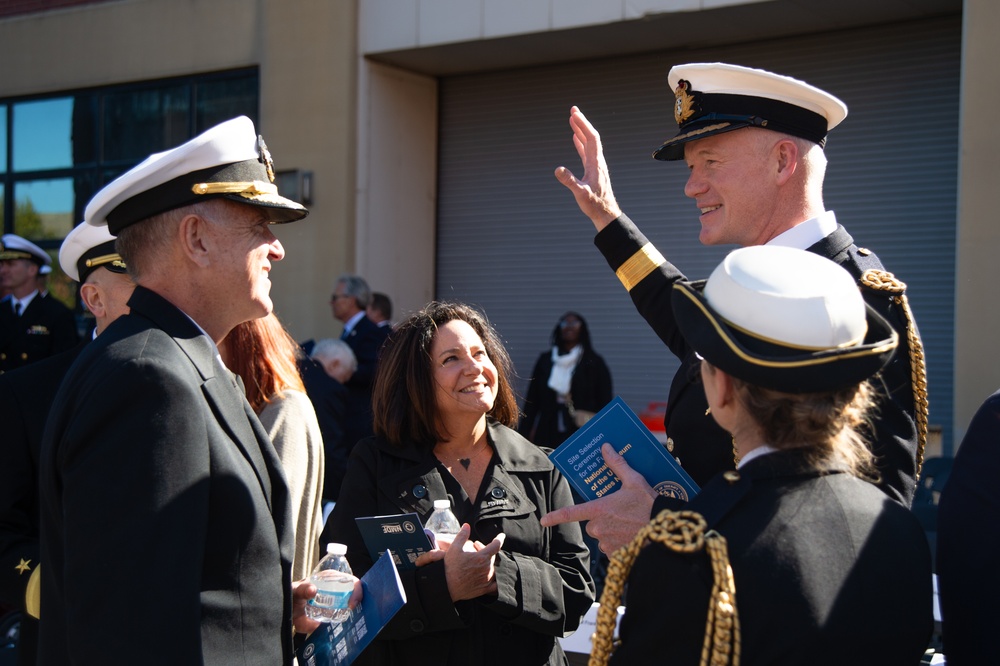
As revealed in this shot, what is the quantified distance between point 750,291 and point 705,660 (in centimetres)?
65

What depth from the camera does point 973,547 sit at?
2.07 m

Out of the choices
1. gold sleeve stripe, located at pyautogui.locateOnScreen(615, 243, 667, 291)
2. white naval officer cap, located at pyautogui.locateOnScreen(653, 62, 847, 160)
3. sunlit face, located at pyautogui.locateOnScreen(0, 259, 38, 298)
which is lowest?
sunlit face, located at pyautogui.locateOnScreen(0, 259, 38, 298)

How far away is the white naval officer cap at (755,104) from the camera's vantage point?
280cm

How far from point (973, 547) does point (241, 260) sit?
164 cm

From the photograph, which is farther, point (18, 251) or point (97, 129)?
point (97, 129)

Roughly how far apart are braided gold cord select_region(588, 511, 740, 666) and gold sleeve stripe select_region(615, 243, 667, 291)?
122cm

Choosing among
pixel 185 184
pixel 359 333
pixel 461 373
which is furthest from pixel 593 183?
pixel 359 333

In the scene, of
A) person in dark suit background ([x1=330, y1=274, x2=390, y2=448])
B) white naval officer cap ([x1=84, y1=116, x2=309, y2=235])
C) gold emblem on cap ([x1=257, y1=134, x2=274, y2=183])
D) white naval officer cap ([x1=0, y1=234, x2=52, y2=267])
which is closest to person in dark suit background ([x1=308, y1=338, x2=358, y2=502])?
person in dark suit background ([x1=330, y1=274, x2=390, y2=448])

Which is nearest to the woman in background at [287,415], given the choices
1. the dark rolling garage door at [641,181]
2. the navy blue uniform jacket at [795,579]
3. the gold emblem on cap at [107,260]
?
the gold emblem on cap at [107,260]

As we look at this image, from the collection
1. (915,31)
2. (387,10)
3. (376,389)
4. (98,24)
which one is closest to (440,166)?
(387,10)

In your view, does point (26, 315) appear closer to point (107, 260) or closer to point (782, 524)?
point (107, 260)

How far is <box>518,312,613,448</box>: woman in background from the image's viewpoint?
927cm

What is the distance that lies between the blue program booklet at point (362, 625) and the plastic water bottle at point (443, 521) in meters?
0.47

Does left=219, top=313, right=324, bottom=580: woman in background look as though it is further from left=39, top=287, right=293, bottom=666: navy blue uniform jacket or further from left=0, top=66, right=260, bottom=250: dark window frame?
left=0, top=66, right=260, bottom=250: dark window frame
